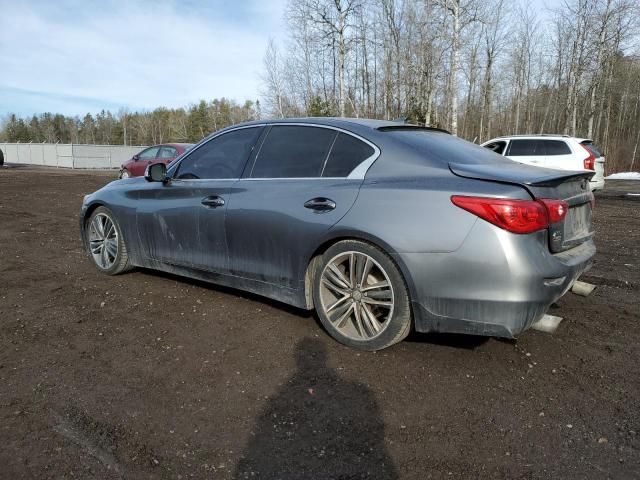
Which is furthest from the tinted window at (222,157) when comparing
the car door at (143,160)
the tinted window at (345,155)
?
the car door at (143,160)

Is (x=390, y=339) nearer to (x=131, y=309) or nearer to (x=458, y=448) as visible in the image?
(x=458, y=448)

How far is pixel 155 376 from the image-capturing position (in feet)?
9.43

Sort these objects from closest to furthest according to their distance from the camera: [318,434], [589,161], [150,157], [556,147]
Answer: [318,434], [589,161], [556,147], [150,157]

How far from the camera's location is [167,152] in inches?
670

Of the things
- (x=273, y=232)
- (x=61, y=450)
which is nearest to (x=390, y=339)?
(x=273, y=232)

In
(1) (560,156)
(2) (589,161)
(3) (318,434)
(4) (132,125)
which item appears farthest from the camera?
(4) (132,125)

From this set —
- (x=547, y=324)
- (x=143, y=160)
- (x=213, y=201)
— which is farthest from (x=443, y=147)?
(x=143, y=160)

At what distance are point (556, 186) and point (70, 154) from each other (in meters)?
49.7

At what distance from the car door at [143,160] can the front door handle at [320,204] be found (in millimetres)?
15650

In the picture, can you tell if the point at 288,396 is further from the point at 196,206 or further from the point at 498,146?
the point at 498,146

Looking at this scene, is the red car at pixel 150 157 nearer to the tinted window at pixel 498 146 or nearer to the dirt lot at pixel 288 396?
the tinted window at pixel 498 146

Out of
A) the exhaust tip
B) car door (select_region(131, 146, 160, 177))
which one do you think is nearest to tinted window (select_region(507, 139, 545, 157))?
the exhaust tip

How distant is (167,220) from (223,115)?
95785mm

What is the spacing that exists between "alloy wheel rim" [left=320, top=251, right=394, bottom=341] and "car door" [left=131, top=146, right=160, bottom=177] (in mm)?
15851
